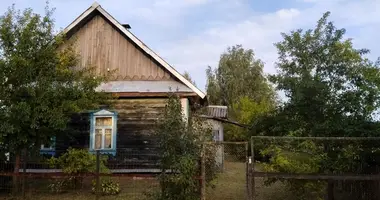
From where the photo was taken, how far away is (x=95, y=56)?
16484mm

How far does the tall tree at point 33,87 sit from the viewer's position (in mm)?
11977

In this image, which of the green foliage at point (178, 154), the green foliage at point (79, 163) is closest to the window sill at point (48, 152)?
the green foliage at point (79, 163)

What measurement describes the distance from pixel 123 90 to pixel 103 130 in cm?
175

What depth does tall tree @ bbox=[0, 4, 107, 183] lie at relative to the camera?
12.0 meters

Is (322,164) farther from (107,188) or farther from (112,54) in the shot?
(112,54)

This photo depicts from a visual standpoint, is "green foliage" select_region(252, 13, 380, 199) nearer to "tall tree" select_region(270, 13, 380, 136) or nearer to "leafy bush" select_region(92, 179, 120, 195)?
"tall tree" select_region(270, 13, 380, 136)

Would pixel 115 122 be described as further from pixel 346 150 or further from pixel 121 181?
pixel 346 150

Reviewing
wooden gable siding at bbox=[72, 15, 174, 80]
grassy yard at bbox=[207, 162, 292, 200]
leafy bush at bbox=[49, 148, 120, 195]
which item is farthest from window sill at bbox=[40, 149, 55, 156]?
grassy yard at bbox=[207, 162, 292, 200]

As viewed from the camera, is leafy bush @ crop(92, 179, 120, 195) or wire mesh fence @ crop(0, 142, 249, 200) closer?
wire mesh fence @ crop(0, 142, 249, 200)

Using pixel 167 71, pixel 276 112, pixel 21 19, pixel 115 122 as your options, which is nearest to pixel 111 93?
pixel 115 122

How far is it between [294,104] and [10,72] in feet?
28.8

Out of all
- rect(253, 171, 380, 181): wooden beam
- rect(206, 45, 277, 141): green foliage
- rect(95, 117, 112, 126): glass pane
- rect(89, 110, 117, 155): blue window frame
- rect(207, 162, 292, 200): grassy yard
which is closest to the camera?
rect(253, 171, 380, 181): wooden beam

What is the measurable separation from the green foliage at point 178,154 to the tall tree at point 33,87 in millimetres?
3533

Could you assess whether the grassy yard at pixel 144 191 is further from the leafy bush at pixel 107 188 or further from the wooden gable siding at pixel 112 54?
the wooden gable siding at pixel 112 54
